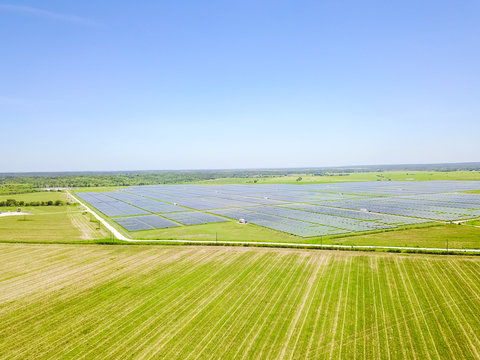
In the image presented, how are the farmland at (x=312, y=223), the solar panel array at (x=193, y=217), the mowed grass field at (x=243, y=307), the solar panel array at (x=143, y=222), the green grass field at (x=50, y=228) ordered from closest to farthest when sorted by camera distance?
the mowed grass field at (x=243, y=307) < the farmland at (x=312, y=223) < the green grass field at (x=50, y=228) < the solar panel array at (x=143, y=222) < the solar panel array at (x=193, y=217)

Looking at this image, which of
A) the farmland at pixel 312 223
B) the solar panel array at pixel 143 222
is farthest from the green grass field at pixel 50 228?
the farmland at pixel 312 223

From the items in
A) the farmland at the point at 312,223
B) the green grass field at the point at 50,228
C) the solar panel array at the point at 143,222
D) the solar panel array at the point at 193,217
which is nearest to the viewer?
the farmland at the point at 312,223

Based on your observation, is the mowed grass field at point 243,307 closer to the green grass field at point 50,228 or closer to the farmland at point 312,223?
the farmland at point 312,223

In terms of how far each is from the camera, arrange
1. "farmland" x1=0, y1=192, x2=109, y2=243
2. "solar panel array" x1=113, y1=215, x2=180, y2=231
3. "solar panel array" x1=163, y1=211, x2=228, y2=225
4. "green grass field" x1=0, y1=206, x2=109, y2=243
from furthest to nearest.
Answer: "solar panel array" x1=163, y1=211, x2=228, y2=225 < "solar panel array" x1=113, y1=215, x2=180, y2=231 < "green grass field" x1=0, y1=206, x2=109, y2=243 < "farmland" x1=0, y1=192, x2=109, y2=243

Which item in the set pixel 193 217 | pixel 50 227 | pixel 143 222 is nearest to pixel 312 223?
pixel 193 217

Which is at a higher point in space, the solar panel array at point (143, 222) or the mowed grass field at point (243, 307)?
the solar panel array at point (143, 222)

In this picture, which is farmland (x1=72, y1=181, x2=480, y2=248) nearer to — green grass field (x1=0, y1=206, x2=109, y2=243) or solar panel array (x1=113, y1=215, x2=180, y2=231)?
solar panel array (x1=113, y1=215, x2=180, y2=231)

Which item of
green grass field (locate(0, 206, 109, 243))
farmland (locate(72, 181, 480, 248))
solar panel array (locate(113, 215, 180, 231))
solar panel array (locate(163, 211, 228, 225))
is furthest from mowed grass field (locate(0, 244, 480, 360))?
solar panel array (locate(163, 211, 228, 225))

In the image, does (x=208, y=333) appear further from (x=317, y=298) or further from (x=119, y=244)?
(x=119, y=244)
